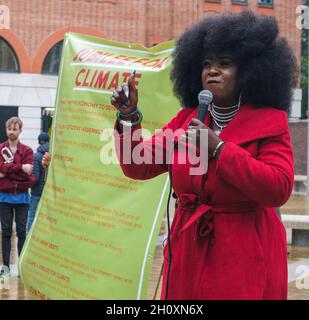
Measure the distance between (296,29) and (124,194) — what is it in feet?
63.3

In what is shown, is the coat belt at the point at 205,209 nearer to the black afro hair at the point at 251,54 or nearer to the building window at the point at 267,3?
the black afro hair at the point at 251,54

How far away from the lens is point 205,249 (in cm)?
253

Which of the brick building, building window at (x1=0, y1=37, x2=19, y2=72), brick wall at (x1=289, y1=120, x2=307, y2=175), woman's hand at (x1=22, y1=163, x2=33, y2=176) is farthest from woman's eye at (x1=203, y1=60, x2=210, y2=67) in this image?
brick wall at (x1=289, y1=120, x2=307, y2=175)

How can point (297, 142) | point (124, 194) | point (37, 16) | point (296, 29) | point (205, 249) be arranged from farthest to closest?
1. point (297, 142)
2. point (296, 29)
3. point (37, 16)
4. point (124, 194)
5. point (205, 249)

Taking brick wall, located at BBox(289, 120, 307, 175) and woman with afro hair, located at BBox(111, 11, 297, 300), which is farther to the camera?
brick wall, located at BBox(289, 120, 307, 175)

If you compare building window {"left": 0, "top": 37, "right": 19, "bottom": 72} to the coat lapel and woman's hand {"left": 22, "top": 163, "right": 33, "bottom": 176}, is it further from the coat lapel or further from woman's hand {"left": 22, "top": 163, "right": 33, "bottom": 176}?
the coat lapel

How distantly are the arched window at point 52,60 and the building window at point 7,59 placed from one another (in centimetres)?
85

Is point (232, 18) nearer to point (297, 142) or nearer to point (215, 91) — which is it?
point (215, 91)

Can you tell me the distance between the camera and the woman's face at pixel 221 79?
8.57ft

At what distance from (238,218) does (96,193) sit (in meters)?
1.06

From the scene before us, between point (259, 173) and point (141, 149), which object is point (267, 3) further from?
point (259, 173)

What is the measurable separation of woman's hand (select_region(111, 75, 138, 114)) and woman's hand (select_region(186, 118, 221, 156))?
0.45 meters

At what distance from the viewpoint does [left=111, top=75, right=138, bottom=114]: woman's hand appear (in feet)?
9.12

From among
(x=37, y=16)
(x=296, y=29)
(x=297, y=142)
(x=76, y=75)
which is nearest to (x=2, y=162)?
(x=76, y=75)
